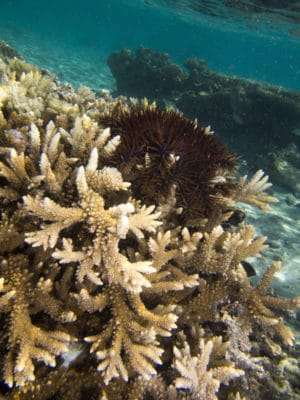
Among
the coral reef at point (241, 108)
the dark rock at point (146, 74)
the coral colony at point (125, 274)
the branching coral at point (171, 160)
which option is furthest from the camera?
the dark rock at point (146, 74)

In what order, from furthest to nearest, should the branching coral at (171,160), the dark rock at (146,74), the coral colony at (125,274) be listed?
1. the dark rock at (146,74)
2. the branching coral at (171,160)
3. the coral colony at (125,274)

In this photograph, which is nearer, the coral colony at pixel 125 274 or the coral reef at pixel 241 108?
the coral colony at pixel 125 274

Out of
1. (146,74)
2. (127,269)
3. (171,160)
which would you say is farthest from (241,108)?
(127,269)

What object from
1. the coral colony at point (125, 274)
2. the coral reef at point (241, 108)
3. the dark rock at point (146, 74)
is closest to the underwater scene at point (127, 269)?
the coral colony at point (125, 274)

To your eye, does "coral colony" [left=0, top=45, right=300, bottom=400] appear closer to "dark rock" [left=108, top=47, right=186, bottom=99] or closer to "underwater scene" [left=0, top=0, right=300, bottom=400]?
"underwater scene" [left=0, top=0, right=300, bottom=400]

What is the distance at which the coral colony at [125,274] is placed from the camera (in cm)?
239

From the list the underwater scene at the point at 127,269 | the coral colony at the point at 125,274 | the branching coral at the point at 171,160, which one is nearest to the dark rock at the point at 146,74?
the underwater scene at the point at 127,269

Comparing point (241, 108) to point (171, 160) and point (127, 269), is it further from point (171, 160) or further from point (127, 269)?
point (127, 269)

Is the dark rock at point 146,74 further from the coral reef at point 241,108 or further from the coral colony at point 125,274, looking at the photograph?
the coral colony at point 125,274

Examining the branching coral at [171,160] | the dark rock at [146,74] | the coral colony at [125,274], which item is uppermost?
the branching coral at [171,160]

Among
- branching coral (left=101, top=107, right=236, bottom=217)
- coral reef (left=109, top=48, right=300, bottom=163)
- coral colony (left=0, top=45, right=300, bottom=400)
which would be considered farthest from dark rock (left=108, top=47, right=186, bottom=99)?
coral colony (left=0, top=45, right=300, bottom=400)

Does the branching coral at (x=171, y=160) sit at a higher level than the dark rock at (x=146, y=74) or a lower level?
higher

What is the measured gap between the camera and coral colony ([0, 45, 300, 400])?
2.39 m

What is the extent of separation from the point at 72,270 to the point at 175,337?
1223mm
